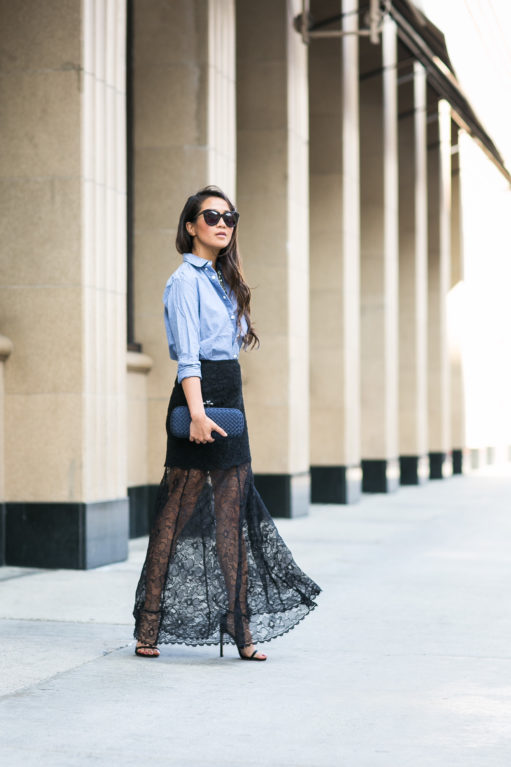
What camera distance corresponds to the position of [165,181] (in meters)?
12.5

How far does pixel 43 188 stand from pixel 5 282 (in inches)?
29.7

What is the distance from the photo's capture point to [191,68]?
40.8 ft

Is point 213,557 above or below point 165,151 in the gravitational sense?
below

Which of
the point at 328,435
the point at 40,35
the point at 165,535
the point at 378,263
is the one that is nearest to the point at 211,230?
the point at 165,535

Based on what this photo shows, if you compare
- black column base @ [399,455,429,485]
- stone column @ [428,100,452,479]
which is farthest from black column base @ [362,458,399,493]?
stone column @ [428,100,452,479]

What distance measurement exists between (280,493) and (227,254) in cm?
891

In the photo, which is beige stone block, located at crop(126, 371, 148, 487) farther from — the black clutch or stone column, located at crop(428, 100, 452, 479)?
stone column, located at crop(428, 100, 452, 479)

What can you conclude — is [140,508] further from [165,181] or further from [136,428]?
[165,181]

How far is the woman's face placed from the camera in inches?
232

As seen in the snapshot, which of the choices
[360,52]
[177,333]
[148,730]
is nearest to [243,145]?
[360,52]

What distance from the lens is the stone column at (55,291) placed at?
935 centimetres

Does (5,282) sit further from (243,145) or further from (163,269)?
(243,145)

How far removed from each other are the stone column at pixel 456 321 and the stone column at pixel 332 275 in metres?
11.7

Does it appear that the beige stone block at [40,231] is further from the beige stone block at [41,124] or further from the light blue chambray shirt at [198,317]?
the light blue chambray shirt at [198,317]
